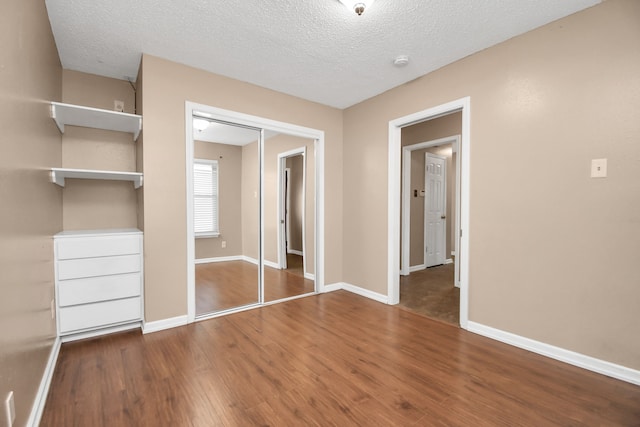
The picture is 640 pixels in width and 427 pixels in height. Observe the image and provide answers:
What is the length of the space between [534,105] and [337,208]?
8.33 ft

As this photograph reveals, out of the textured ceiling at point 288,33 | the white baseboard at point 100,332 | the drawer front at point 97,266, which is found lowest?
the white baseboard at point 100,332

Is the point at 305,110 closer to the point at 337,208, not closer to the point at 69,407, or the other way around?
the point at 337,208

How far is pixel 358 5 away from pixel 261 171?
2045 mm

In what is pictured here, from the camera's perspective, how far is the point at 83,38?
2451 millimetres

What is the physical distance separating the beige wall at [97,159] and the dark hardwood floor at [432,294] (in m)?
3.49

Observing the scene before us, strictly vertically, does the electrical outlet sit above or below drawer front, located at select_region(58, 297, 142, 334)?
above

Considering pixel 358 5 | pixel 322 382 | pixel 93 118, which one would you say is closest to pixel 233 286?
pixel 322 382

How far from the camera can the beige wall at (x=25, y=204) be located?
1.24 meters

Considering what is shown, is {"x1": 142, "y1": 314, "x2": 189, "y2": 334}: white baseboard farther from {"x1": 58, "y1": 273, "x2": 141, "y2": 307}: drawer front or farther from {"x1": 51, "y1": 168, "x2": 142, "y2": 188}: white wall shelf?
{"x1": 51, "y1": 168, "x2": 142, "y2": 188}: white wall shelf

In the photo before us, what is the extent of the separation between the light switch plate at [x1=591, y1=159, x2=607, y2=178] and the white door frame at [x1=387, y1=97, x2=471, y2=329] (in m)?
0.89

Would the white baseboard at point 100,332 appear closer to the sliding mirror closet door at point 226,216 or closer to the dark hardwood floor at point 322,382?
the dark hardwood floor at point 322,382

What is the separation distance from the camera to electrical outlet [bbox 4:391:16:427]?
1176 mm

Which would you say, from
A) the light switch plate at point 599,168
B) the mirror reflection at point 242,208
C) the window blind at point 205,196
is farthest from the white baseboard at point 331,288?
the light switch plate at point 599,168

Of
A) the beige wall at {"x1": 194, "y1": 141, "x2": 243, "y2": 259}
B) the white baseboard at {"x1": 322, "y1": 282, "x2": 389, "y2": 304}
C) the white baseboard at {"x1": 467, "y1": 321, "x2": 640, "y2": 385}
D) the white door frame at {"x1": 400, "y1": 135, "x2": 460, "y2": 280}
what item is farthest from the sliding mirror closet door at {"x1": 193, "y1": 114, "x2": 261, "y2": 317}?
the white door frame at {"x1": 400, "y1": 135, "x2": 460, "y2": 280}
